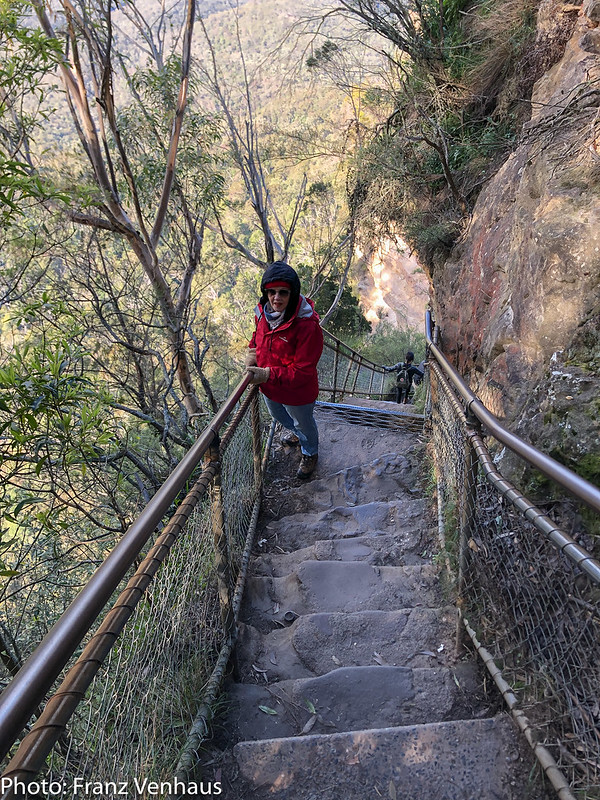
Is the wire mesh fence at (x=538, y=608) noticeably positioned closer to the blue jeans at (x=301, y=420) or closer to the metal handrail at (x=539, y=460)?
the metal handrail at (x=539, y=460)

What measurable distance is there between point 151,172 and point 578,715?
792 centimetres

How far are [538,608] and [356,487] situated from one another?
267 centimetres

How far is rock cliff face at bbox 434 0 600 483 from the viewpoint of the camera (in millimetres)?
2529

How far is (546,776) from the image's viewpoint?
1.63m

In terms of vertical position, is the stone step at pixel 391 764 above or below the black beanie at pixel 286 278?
below

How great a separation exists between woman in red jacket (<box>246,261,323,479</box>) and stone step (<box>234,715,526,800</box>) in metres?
2.20

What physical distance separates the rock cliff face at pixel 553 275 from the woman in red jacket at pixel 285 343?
1.29m

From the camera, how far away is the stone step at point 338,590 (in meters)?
2.88

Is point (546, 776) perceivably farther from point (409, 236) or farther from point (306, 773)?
point (409, 236)

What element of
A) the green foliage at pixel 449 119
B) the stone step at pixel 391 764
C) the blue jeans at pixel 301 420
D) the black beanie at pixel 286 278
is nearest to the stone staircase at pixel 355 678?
the stone step at pixel 391 764

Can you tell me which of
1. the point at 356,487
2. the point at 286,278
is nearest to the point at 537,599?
the point at 286,278

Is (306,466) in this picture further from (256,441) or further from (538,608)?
(538,608)

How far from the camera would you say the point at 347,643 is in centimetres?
256

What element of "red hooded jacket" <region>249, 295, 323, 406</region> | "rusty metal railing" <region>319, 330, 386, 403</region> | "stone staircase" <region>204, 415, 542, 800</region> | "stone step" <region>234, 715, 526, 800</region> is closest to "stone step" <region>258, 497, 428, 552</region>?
"stone staircase" <region>204, 415, 542, 800</region>
